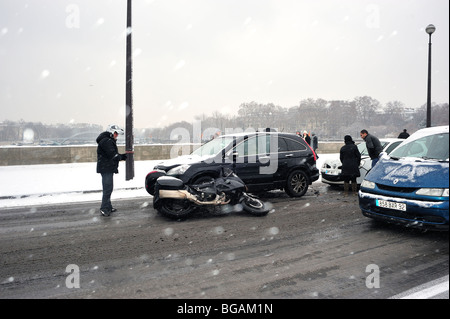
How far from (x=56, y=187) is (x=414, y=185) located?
10127 mm

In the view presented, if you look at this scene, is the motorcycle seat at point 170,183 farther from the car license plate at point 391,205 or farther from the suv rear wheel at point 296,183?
the car license plate at point 391,205

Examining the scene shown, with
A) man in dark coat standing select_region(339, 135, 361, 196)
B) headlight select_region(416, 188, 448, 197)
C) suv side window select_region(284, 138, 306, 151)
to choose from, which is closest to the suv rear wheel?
suv side window select_region(284, 138, 306, 151)

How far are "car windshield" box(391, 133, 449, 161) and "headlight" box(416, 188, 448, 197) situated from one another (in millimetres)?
746

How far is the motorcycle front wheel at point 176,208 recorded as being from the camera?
6.59 m

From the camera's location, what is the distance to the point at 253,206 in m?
6.97

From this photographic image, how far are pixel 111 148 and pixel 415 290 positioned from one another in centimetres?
595

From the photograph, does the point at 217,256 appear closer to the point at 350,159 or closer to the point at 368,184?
the point at 368,184

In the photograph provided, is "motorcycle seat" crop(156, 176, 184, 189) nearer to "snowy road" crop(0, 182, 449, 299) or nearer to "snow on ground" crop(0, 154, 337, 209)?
"snowy road" crop(0, 182, 449, 299)

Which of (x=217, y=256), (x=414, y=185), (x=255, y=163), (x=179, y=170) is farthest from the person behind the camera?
(x=255, y=163)

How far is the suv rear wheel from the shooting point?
8.80 m

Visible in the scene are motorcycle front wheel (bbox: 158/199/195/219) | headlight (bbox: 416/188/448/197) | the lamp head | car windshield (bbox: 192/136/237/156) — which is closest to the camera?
headlight (bbox: 416/188/448/197)

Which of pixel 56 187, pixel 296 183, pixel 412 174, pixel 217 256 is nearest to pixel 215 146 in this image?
pixel 296 183
